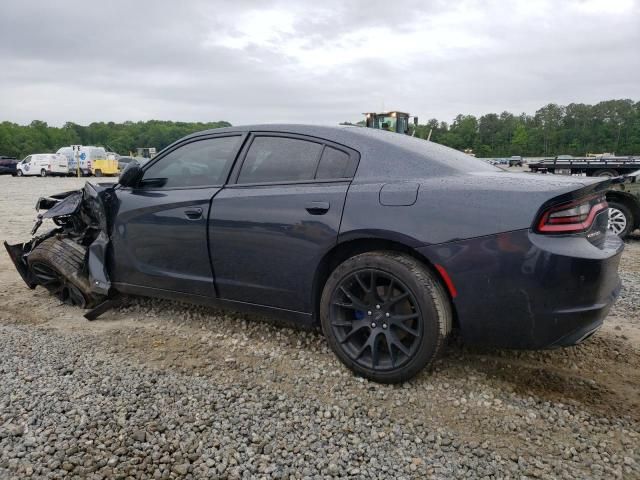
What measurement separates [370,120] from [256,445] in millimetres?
17589

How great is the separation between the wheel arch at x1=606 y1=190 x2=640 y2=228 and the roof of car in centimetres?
559

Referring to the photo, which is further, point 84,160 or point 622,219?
point 84,160

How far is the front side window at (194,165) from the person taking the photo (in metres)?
3.32

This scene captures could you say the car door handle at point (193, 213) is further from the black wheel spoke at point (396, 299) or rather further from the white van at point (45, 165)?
the white van at point (45, 165)

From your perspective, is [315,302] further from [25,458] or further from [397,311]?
[25,458]

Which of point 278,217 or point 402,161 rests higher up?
point 402,161

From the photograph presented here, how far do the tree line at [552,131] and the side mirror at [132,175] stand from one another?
91.3 metres

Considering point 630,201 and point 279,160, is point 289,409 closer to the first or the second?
point 279,160

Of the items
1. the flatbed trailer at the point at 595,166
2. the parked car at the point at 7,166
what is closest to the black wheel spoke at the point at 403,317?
the flatbed trailer at the point at 595,166

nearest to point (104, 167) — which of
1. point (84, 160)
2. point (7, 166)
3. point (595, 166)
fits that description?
point (84, 160)

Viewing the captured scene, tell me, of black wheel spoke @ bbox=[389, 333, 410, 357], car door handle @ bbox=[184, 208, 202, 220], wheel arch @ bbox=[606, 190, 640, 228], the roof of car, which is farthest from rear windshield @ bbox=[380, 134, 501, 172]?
wheel arch @ bbox=[606, 190, 640, 228]

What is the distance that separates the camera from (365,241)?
272cm

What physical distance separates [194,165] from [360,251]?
149cm

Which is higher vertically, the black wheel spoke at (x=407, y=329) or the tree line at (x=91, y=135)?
the tree line at (x=91, y=135)
